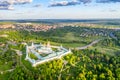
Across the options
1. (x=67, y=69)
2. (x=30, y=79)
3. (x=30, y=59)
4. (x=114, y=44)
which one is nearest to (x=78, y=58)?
(x=67, y=69)

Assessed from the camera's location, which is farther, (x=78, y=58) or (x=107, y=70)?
(x=78, y=58)

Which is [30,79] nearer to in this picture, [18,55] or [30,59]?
[30,59]

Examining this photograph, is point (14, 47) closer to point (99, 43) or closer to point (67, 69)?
point (67, 69)

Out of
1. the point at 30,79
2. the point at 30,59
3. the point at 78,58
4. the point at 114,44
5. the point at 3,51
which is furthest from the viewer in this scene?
the point at 114,44

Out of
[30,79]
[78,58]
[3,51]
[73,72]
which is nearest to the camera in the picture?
[30,79]

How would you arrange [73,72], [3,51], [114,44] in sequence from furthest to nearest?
1. [114,44]
2. [3,51]
3. [73,72]

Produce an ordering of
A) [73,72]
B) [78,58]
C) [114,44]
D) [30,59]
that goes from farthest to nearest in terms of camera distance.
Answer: [114,44] → [78,58] → [30,59] → [73,72]

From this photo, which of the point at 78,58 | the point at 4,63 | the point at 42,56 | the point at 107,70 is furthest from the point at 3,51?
the point at 107,70

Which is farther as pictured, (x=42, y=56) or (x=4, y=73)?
(x=42, y=56)
